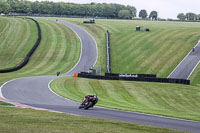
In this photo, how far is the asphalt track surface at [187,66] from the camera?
206ft

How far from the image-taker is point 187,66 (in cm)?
6788

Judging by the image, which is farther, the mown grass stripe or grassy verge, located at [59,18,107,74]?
grassy verge, located at [59,18,107,74]

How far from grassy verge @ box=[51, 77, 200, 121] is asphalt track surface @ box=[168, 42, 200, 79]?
12.9 metres

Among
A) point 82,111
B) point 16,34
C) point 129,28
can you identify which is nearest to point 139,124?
point 82,111

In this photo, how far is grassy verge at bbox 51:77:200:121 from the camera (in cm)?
3903

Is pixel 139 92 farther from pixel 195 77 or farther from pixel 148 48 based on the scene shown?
pixel 148 48

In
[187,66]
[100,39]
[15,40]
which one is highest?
[15,40]

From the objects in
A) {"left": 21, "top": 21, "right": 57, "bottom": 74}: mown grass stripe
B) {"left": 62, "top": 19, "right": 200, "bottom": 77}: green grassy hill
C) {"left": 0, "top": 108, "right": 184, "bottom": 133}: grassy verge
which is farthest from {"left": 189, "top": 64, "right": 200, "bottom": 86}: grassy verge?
{"left": 0, "top": 108, "right": 184, "bottom": 133}: grassy verge

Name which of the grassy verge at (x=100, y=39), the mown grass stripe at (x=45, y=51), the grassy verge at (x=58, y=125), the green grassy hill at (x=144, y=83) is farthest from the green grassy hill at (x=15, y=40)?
the grassy verge at (x=58, y=125)

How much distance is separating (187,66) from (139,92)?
25.4 meters

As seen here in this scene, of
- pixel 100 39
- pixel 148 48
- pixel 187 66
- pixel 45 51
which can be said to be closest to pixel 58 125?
pixel 187 66

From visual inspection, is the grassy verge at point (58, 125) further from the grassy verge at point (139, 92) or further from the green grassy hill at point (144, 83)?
the grassy verge at point (139, 92)

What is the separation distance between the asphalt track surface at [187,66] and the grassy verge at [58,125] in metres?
42.4

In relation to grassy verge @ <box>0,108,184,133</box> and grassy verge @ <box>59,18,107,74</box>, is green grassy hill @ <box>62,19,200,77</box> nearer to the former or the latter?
grassy verge @ <box>59,18,107,74</box>
